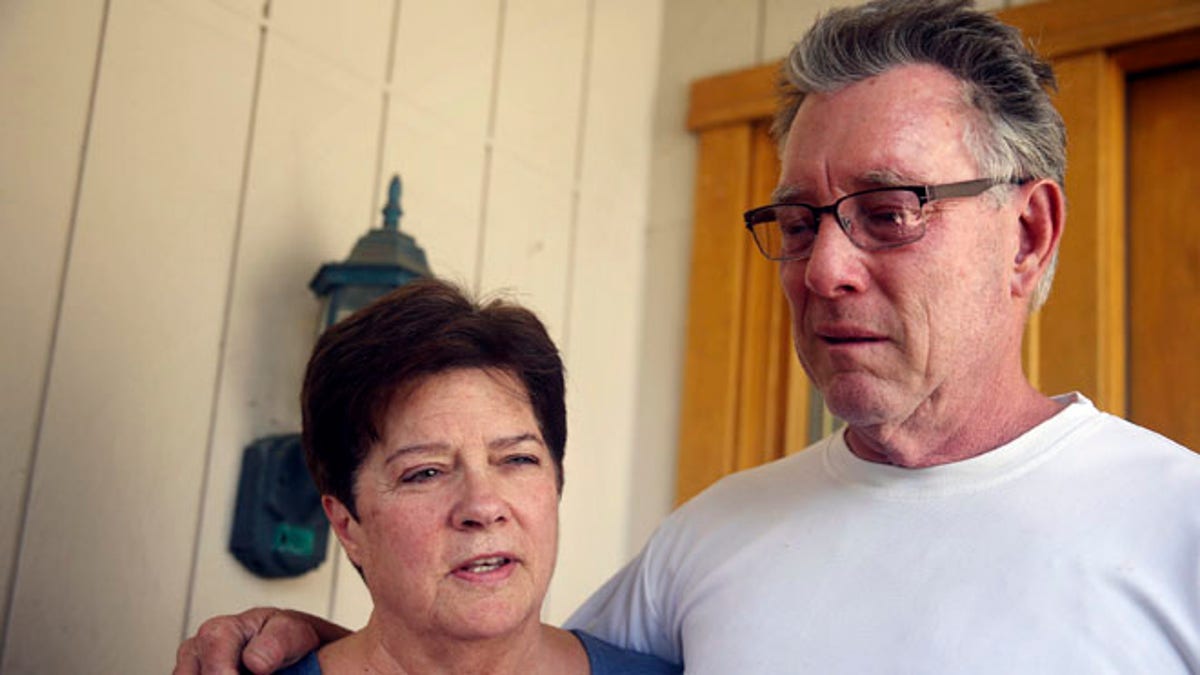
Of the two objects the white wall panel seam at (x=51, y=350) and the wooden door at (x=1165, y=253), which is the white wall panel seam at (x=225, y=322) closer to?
the white wall panel seam at (x=51, y=350)

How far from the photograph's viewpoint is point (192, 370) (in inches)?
63.4

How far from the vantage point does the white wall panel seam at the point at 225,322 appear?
5.25 feet

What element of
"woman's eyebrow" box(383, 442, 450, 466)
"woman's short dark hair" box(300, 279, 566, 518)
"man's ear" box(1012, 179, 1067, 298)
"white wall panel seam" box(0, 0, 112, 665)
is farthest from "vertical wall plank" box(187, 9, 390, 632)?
"man's ear" box(1012, 179, 1067, 298)

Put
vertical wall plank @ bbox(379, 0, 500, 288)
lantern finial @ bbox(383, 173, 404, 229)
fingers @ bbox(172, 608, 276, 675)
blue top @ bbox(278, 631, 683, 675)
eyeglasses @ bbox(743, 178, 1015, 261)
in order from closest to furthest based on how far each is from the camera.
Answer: eyeglasses @ bbox(743, 178, 1015, 261)
fingers @ bbox(172, 608, 276, 675)
blue top @ bbox(278, 631, 683, 675)
lantern finial @ bbox(383, 173, 404, 229)
vertical wall plank @ bbox(379, 0, 500, 288)

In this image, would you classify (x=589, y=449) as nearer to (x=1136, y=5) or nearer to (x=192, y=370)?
(x=192, y=370)

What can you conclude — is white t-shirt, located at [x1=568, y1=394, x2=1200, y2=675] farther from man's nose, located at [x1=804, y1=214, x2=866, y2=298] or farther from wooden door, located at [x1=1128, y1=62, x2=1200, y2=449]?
wooden door, located at [x1=1128, y1=62, x2=1200, y2=449]

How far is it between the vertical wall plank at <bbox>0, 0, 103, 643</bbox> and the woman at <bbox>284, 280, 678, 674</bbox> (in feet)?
1.28

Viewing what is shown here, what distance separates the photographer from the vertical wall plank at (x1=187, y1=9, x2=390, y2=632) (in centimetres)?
164

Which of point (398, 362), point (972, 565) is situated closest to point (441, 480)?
point (398, 362)

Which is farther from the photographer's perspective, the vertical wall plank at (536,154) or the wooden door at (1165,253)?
the vertical wall plank at (536,154)

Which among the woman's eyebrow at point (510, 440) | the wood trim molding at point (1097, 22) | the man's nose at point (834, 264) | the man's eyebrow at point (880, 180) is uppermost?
the wood trim molding at point (1097, 22)

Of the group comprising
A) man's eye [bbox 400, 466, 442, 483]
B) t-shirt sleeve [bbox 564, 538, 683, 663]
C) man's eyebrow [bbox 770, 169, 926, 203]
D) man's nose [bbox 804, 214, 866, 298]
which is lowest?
t-shirt sleeve [bbox 564, 538, 683, 663]

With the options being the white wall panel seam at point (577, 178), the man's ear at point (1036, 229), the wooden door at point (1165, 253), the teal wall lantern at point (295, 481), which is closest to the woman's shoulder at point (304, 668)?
the teal wall lantern at point (295, 481)

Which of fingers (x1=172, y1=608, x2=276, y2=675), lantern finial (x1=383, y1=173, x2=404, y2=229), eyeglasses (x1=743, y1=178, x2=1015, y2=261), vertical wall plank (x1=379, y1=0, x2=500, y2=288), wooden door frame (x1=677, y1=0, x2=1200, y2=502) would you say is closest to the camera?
eyeglasses (x1=743, y1=178, x2=1015, y2=261)
